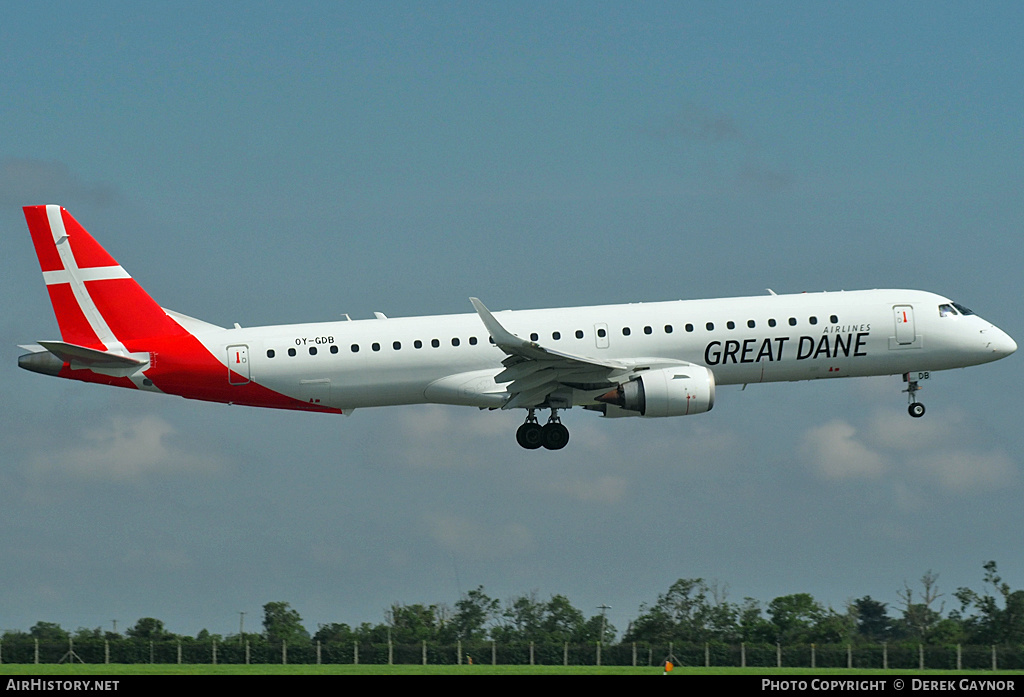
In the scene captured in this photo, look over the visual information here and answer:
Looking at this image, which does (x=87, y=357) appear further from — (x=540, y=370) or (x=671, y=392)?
(x=671, y=392)

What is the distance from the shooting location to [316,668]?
141 ft

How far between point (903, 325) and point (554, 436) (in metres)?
12.5

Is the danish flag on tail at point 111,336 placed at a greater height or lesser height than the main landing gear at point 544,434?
greater

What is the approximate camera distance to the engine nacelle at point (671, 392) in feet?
142

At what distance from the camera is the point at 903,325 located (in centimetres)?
4578

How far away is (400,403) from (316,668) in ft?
29.7

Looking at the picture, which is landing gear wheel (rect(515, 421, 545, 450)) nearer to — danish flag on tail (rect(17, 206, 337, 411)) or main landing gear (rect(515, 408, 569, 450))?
main landing gear (rect(515, 408, 569, 450))

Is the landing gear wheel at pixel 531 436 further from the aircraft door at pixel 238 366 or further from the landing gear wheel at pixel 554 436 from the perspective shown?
the aircraft door at pixel 238 366

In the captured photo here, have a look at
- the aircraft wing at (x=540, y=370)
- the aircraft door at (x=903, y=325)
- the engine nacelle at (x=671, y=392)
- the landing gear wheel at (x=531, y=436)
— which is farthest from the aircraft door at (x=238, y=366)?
the aircraft door at (x=903, y=325)

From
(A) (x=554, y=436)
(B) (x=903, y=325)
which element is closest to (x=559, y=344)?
(A) (x=554, y=436)

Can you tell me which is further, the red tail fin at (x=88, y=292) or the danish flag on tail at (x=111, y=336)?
the red tail fin at (x=88, y=292)

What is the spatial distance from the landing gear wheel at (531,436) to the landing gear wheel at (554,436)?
102 millimetres
